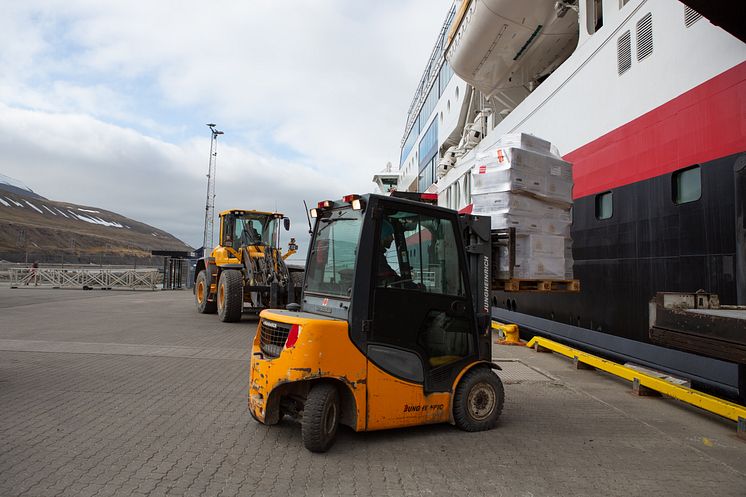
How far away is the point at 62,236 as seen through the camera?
79250 mm

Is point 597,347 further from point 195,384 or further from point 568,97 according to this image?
point 195,384

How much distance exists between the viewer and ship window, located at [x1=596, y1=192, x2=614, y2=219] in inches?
314

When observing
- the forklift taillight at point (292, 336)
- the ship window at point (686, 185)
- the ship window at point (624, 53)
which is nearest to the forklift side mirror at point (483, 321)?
the forklift taillight at point (292, 336)

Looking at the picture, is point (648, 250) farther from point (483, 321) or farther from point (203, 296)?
point (203, 296)

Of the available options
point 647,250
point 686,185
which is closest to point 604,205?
point 647,250

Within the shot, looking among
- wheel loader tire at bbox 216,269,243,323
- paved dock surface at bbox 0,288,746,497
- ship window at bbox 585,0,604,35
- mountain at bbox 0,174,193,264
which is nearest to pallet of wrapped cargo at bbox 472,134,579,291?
paved dock surface at bbox 0,288,746,497

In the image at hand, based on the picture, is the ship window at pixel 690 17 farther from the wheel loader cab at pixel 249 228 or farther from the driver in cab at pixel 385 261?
the wheel loader cab at pixel 249 228

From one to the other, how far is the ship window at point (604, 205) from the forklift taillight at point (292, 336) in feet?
20.1

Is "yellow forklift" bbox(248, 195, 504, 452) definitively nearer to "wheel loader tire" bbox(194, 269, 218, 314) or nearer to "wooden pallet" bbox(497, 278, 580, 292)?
"wooden pallet" bbox(497, 278, 580, 292)

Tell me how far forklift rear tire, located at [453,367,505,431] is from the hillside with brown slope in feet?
149

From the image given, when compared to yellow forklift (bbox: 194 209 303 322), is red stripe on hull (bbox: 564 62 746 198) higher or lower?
higher

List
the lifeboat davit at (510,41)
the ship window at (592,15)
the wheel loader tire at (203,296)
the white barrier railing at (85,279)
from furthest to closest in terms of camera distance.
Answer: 1. the white barrier railing at (85,279)
2. the wheel loader tire at (203,296)
3. the lifeboat davit at (510,41)
4. the ship window at (592,15)

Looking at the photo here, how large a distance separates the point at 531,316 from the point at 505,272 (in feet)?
20.8

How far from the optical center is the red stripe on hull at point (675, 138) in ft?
18.3
